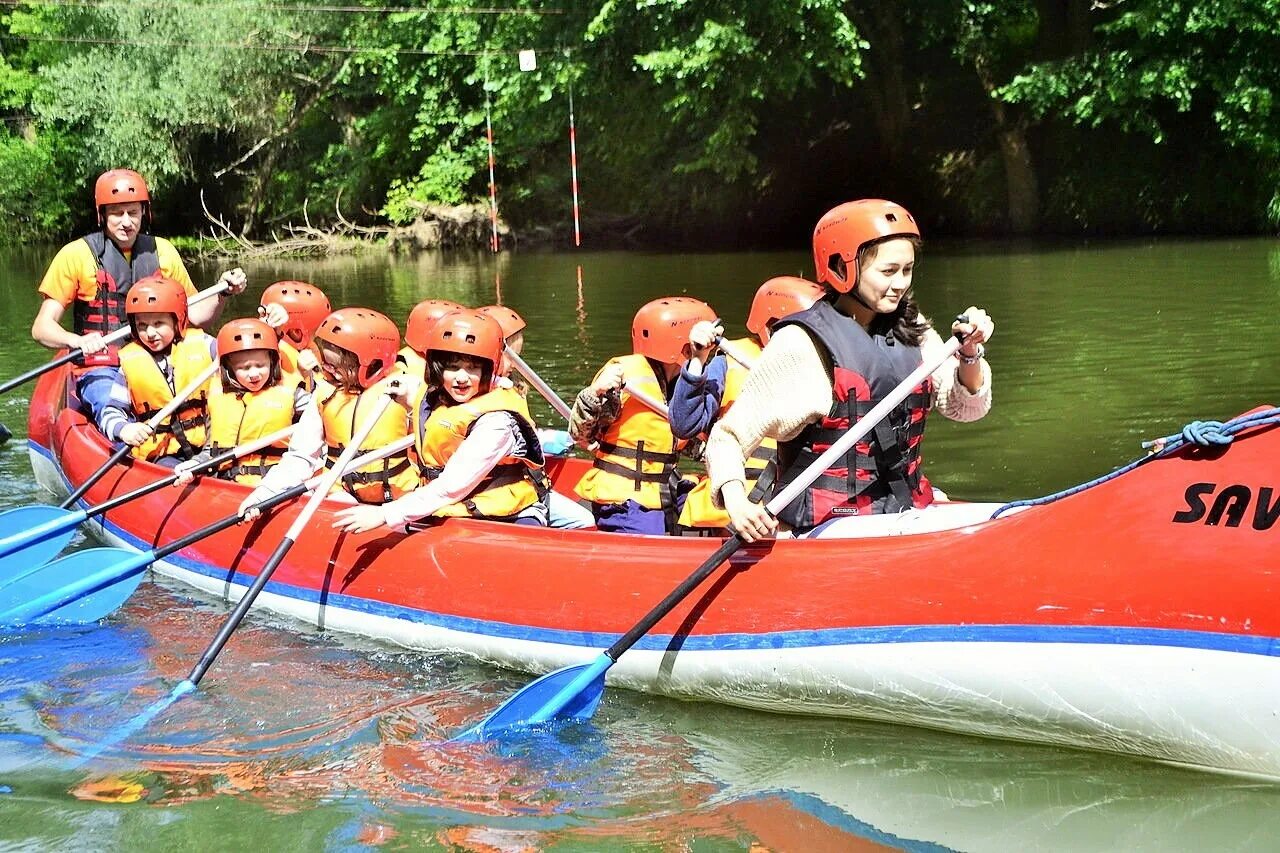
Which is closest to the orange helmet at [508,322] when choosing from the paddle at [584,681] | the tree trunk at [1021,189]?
the paddle at [584,681]

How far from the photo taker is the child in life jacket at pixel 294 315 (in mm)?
8047

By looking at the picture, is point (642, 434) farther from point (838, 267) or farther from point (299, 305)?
point (299, 305)

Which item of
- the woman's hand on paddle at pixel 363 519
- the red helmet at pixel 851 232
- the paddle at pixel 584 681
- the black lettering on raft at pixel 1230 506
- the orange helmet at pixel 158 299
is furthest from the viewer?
the orange helmet at pixel 158 299

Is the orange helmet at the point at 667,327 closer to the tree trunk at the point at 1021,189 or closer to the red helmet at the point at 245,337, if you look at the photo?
the red helmet at the point at 245,337

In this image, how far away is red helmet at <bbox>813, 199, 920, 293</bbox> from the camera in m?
4.17

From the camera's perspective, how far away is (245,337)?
695 centimetres

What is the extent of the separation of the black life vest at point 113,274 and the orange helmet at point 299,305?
82 cm

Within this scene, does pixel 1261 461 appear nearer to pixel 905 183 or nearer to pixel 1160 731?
pixel 1160 731

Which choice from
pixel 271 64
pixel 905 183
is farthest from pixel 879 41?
pixel 271 64

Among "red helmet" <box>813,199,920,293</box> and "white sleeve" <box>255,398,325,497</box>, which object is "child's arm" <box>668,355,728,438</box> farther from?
Result: "white sleeve" <box>255,398,325,497</box>

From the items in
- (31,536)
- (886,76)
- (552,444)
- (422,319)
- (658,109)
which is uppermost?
(886,76)

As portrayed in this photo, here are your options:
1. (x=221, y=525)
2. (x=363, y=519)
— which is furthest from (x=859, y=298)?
(x=221, y=525)

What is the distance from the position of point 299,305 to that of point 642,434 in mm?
3250

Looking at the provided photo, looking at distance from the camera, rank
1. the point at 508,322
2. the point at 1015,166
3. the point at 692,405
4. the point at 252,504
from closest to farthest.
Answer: the point at 692,405 → the point at 252,504 → the point at 508,322 → the point at 1015,166
